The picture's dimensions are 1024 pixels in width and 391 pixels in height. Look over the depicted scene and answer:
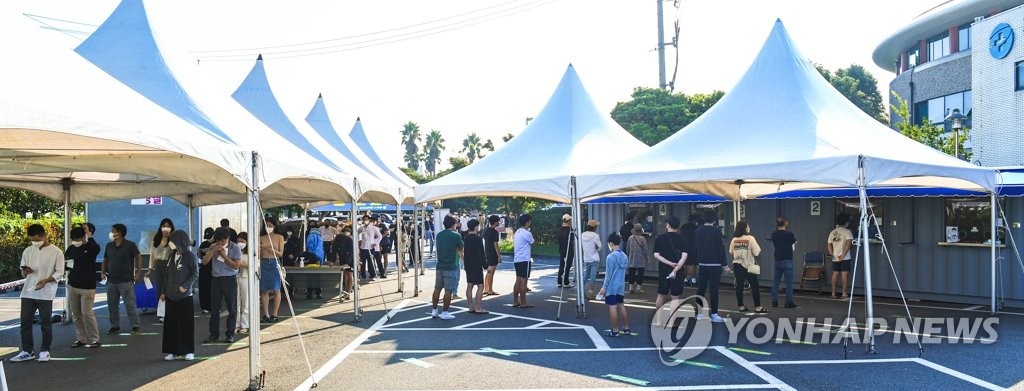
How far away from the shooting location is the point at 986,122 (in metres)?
23.9

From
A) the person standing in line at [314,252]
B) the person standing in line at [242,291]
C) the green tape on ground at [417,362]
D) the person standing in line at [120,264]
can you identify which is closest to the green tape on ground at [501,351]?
the green tape on ground at [417,362]

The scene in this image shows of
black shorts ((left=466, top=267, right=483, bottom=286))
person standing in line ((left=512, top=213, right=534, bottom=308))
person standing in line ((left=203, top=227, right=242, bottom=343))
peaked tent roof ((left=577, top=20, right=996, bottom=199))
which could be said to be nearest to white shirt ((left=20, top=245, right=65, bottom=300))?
person standing in line ((left=203, top=227, right=242, bottom=343))

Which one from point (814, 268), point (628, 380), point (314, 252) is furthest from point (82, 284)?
point (814, 268)

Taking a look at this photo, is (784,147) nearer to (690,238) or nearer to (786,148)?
(786,148)

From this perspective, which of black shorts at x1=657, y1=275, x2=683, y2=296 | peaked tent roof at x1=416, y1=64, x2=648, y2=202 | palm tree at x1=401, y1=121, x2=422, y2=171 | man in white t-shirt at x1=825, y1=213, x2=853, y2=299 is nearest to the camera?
black shorts at x1=657, y1=275, x2=683, y2=296

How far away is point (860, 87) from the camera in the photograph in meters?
55.5

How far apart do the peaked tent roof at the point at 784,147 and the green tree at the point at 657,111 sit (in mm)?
23225

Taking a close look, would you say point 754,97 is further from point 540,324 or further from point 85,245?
point 85,245

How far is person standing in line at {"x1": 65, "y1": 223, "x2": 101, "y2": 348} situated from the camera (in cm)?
841

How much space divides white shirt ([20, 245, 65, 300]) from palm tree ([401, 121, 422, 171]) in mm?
96217

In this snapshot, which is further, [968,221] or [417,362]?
[968,221]

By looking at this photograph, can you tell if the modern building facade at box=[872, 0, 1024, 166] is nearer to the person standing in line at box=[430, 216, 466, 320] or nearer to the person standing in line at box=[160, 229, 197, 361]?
the person standing in line at box=[430, 216, 466, 320]

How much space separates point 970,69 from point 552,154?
85.8 ft

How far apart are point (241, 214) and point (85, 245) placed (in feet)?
34.1
